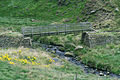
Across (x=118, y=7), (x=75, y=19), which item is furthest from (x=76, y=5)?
(x=118, y=7)

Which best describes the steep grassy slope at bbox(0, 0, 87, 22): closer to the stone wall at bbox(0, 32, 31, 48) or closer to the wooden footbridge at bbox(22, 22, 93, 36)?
the wooden footbridge at bbox(22, 22, 93, 36)

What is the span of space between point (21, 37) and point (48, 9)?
102 ft

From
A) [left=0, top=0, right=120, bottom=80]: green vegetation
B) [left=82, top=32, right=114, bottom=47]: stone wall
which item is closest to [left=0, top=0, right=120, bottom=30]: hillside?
[left=0, top=0, right=120, bottom=80]: green vegetation

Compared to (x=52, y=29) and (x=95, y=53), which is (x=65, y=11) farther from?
(x=95, y=53)

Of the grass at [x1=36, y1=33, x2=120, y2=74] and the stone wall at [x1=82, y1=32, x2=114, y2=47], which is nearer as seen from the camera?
the grass at [x1=36, y1=33, x2=120, y2=74]

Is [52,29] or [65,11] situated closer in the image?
[52,29]

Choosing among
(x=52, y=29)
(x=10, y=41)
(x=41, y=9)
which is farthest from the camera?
(x=41, y=9)

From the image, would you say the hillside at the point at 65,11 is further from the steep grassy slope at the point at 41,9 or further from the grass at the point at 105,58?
the grass at the point at 105,58

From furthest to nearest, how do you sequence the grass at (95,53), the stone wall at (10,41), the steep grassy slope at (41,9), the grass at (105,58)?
1. the steep grassy slope at (41,9)
2. the stone wall at (10,41)
3. the grass at (95,53)
4. the grass at (105,58)

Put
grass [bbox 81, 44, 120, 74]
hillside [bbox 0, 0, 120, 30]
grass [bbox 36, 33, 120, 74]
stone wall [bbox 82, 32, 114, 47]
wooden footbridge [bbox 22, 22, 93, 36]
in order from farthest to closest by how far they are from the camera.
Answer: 1. hillside [bbox 0, 0, 120, 30]
2. wooden footbridge [bbox 22, 22, 93, 36]
3. stone wall [bbox 82, 32, 114, 47]
4. grass [bbox 36, 33, 120, 74]
5. grass [bbox 81, 44, 120, 74]

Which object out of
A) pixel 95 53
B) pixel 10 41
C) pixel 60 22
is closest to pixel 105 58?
pixel 95 53

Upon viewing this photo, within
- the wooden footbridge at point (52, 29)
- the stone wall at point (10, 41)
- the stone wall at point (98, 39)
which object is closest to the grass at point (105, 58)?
the stone wall at point (98, 39)

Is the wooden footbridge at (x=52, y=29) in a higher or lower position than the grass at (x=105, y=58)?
higher

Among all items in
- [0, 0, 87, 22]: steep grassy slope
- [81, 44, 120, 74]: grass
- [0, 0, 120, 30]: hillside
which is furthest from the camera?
[0, 0, 87, 22]: steep grassy slope
